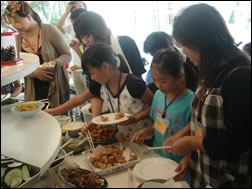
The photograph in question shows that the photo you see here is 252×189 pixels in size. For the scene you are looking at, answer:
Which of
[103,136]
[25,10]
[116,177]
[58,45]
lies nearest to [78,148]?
[103,136]

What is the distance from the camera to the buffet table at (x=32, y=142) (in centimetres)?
86

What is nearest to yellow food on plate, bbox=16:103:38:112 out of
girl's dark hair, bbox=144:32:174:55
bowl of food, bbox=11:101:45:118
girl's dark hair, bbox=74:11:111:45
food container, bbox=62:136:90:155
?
bowl of food, bbox=11:101:45:118

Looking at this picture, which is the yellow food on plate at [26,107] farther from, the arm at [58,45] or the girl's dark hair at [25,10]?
the arm at [58,45]

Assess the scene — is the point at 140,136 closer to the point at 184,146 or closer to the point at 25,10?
the point at 184,146

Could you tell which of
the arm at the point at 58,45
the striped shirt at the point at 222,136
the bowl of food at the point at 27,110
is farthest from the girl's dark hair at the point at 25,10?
the striped shirt at the point at 222,136

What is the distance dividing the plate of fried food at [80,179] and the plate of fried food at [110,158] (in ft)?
0.45

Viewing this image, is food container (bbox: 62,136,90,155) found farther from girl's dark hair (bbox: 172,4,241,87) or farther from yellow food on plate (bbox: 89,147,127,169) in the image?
girl's dark hair (bbox: 172,4,241,87)

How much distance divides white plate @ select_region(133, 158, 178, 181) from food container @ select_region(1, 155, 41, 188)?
627 mm

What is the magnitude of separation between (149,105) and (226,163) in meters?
0.92

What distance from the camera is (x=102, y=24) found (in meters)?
2.21

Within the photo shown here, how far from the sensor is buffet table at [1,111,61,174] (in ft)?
2.81

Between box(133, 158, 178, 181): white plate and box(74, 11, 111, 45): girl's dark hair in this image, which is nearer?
box(133, 158, 178, 181): white plate

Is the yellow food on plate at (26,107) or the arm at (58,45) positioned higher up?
the arm at (58,45)

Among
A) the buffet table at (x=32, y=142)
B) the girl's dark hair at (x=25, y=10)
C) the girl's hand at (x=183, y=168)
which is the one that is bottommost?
the girl's hand at (x=183, y=168)
